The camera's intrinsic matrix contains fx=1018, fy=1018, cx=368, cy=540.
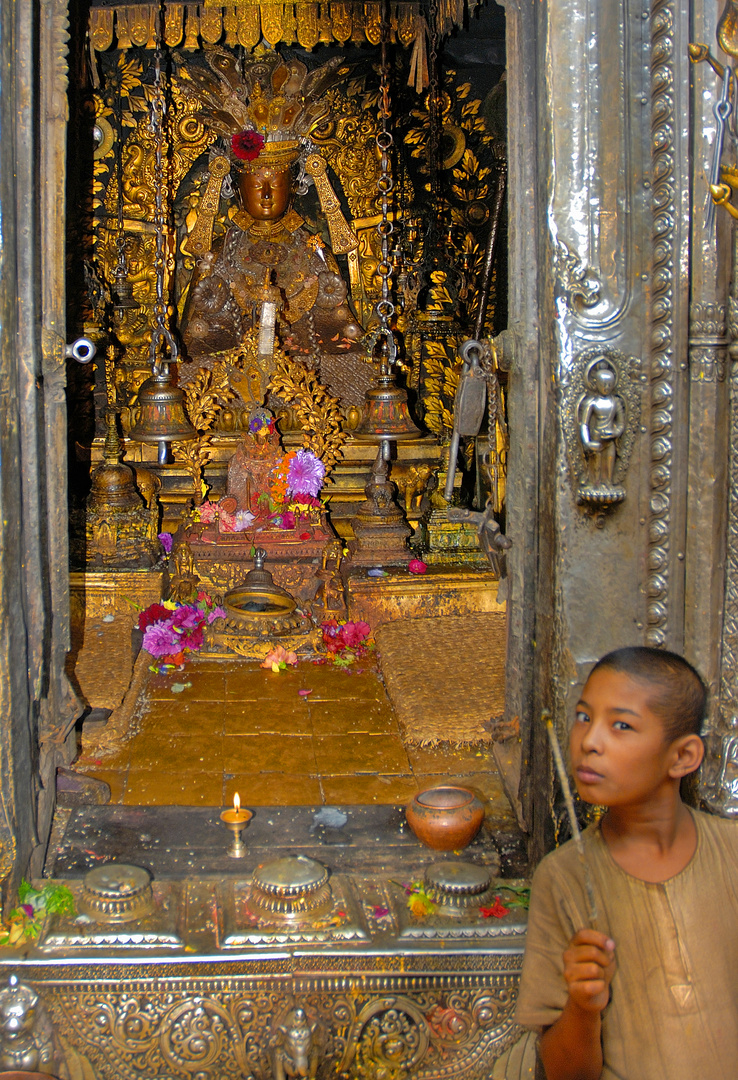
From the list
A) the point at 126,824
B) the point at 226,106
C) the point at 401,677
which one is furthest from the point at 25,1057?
the point at 226,106

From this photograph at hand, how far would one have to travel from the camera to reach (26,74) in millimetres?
3334

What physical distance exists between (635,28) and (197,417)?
4818mm

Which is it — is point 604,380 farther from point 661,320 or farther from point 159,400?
point 159,400

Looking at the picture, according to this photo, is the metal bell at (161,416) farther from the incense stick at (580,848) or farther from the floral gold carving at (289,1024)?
the incense stick at (580,848)

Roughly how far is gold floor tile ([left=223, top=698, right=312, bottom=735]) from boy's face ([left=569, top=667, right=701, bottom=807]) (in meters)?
3.02

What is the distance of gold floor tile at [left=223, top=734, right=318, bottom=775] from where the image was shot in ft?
14.9

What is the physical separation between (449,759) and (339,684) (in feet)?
3.99

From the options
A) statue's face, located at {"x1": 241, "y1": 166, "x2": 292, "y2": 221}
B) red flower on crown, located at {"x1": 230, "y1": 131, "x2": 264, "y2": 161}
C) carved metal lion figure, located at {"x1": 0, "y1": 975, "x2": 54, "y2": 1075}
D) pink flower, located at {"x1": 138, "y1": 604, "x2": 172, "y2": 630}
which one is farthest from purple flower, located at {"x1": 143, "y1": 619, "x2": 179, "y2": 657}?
red flower on crown, located at {"x1": 230, "y1": 131, "x2": 264, "y2": 161}

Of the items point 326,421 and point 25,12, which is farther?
point 326,421

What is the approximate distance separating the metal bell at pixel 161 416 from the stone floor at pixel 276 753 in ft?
4.73

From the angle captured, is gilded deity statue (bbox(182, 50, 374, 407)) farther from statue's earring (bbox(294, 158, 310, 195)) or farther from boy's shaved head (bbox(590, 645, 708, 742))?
boy's shaved head (bbox(590, 645, 708, 742))

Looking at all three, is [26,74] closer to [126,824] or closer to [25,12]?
[25,12]

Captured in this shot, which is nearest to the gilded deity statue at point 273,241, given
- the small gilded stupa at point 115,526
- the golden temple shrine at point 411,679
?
the small gilded stupa at point 115,526

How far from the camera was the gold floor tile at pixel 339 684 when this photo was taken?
18.2ft
